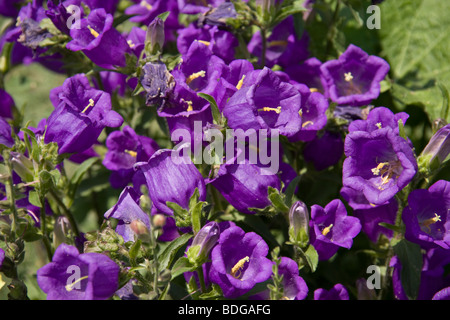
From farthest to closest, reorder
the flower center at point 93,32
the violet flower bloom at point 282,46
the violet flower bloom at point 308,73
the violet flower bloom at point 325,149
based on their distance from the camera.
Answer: the violet flower bloom at point 282,46
the violet flower bloom at point 308,73
the violet flower bloom at point 325,149
the flower center at point 93,32

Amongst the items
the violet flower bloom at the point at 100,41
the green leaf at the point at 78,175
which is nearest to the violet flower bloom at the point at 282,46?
the violet flower bloom at the point at 100,41

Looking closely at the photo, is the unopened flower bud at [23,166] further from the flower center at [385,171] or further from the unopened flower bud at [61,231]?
the flower center at [385,171]

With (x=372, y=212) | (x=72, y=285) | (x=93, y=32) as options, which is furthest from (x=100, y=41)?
(x=372, y=212)

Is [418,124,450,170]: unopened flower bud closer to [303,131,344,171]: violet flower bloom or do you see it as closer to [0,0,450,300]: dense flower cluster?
[0,0,450,300]: dense flower cluster

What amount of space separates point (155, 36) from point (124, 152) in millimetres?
705

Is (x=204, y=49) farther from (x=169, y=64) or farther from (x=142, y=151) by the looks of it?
(x=142, y=151)

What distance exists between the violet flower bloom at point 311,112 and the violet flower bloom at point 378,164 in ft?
1.21

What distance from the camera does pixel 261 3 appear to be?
310 centimetres

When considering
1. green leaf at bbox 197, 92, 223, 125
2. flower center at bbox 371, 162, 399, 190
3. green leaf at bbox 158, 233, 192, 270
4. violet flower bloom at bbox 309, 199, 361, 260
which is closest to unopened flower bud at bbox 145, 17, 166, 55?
green leaf at bbox 197, 92, 223, 125

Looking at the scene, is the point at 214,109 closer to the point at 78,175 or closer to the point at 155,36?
the point at 155,36

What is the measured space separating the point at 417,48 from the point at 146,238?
334 cm

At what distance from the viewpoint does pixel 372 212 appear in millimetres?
2941

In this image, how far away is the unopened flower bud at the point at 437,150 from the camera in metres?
2.59

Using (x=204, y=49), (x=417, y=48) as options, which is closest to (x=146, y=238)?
(x=204, y=49)
